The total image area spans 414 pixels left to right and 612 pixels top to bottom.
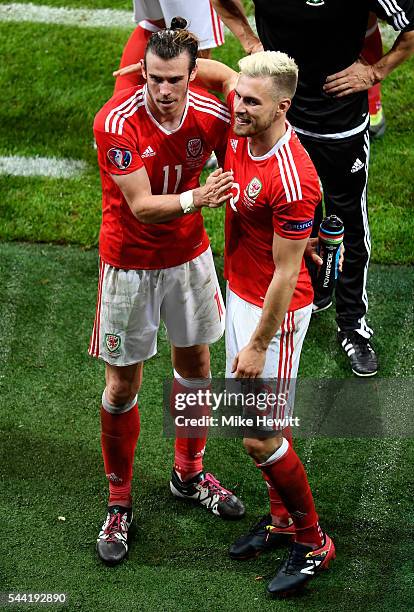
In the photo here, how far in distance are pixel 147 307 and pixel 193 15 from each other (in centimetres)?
254

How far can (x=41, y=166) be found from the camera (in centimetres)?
705

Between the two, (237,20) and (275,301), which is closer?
(275,301)

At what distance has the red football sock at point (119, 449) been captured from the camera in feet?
14.0

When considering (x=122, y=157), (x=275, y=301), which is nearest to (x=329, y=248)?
(x=275, y=301)

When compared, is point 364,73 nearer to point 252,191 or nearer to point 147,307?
point 252,191

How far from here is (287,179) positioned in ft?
11.8

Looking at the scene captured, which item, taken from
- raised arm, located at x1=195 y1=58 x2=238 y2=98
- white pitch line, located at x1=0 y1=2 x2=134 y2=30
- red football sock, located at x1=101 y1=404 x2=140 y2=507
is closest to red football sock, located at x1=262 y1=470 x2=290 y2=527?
red football sock, located at x1=101 y1=404 x2=140 y2=507

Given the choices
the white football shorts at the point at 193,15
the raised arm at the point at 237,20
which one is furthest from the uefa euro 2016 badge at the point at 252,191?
the white football shorts at the point at 193,15

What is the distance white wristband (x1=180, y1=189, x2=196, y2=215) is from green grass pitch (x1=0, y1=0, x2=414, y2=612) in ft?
5.12

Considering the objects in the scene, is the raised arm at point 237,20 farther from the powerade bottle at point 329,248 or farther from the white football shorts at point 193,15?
the powerade bottle at point 329,248

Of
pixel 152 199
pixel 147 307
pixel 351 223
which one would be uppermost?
pixel 152 199

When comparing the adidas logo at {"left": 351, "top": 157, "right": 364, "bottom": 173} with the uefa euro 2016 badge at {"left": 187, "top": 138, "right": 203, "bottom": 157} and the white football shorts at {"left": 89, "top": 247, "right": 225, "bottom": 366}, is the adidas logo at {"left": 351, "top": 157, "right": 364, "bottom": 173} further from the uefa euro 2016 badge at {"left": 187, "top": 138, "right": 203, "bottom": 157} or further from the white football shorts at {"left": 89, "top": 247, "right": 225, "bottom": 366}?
the uefa euro 2016 badge at {"left": 187, "top": 138, "right": 203, "bottom": 157}

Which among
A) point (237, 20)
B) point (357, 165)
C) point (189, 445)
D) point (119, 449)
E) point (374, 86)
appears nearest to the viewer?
point (119, 449)

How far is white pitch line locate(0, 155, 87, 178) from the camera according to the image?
696 cm
